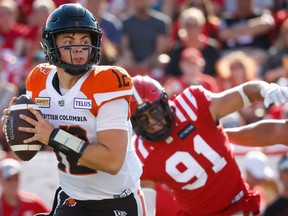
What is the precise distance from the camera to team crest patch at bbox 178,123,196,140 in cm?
542

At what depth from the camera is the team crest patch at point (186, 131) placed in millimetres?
5422

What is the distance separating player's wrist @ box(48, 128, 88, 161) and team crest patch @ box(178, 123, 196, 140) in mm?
1261

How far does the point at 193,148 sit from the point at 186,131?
0.12 m

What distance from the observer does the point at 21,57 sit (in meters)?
9.77

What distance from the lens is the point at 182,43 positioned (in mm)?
9320

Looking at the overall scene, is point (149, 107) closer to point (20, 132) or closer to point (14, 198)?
point (20, 132)

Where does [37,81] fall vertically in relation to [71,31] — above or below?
below

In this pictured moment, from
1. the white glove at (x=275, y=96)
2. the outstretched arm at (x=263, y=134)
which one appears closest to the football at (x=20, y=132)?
the white glove at (x=275, y=96)

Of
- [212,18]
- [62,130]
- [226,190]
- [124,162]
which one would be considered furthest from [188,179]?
[212,18]

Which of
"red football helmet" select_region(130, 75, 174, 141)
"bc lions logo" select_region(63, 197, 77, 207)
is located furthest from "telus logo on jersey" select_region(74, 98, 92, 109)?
"red football helmet" select_region(130, 75, 174, 141)

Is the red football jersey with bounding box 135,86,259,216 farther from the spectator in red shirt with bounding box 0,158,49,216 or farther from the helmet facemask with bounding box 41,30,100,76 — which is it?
the spectator in red shirt with bounding box 0,158,49,216

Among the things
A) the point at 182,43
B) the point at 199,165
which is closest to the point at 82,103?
the point at 199,165

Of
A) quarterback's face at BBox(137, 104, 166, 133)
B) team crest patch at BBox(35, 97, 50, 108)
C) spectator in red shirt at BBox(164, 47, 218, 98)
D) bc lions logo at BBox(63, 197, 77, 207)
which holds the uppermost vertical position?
team crest patch at BBox(35, 97, 50, 108)

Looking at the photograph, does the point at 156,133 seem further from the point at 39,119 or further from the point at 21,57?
the point at 21,57
